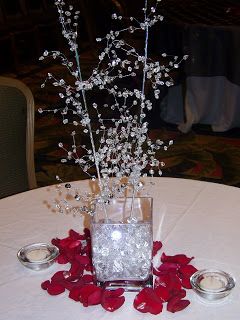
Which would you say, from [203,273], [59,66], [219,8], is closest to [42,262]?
[203,273]

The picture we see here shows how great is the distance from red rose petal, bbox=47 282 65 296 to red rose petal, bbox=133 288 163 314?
6.0 inches

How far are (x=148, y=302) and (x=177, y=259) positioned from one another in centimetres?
16

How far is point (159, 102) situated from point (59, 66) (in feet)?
6.51

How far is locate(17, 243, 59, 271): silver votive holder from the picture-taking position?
122cm

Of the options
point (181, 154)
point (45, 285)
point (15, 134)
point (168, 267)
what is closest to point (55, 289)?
point (45, 285)

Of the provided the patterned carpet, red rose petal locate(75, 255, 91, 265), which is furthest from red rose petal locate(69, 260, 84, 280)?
the patterned carpet

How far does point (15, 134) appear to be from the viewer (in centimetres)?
197

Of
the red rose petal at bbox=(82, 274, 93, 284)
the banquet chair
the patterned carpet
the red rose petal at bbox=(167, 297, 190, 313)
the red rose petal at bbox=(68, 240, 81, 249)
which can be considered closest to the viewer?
the red rose petal at bbox=(167, 297, 190, 313)

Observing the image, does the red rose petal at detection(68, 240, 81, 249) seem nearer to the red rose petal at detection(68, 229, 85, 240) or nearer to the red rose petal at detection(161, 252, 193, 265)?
the red rose petal at detection(68, 229, 85, 240)

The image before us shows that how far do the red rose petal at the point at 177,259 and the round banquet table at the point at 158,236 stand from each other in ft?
0.10

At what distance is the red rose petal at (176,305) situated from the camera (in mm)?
1065

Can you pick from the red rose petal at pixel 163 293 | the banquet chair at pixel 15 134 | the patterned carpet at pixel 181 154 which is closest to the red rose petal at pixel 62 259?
the red rose petal at pixel 163 293

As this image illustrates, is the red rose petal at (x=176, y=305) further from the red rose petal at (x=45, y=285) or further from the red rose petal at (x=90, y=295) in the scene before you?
the red rose petal at (x=45, y=285)

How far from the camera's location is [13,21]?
5.52m
